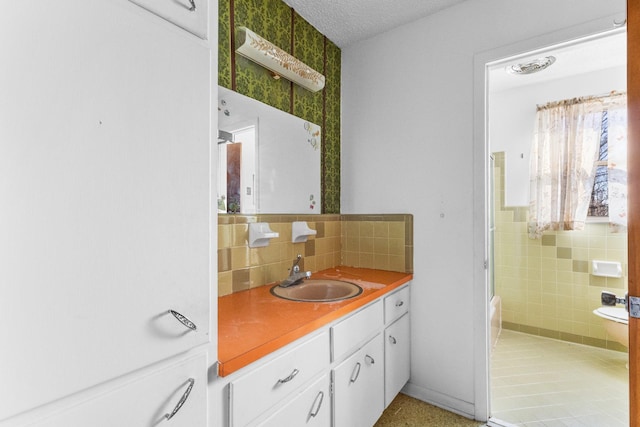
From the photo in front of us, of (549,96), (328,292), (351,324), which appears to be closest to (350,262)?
(328,292)

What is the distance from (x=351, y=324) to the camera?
1438mm

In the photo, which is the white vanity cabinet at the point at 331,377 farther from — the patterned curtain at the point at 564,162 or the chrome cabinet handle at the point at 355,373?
the patterned curtain at the point at 564,162

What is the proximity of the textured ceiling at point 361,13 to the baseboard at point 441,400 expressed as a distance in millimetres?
2431

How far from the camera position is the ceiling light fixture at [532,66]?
2.55m

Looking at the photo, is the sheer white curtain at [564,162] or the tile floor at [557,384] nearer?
the tile floor at [557,384]

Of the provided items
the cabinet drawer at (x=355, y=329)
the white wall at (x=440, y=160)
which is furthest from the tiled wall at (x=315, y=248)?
the cabinet drawer at (x=355, y=329)

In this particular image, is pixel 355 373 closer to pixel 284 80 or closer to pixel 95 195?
pixel 95 195

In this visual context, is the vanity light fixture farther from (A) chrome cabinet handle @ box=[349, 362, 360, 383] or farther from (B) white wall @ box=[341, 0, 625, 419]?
→ (A) chrome cabinet handle @ box=[349, 362, 360, 383]

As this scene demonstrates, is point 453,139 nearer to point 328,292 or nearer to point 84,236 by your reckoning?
point 328,292

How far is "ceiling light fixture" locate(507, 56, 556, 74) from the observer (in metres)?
2.55

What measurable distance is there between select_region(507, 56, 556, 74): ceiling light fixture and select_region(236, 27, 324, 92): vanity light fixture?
5.70ft

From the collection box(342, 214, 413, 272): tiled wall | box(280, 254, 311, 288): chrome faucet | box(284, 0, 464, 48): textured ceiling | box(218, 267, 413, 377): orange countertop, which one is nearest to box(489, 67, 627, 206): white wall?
box(284, 0, 464, 48): textured ceiling

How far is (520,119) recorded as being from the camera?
3.14 metres

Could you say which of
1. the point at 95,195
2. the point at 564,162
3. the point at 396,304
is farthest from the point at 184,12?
the point at 564,162
